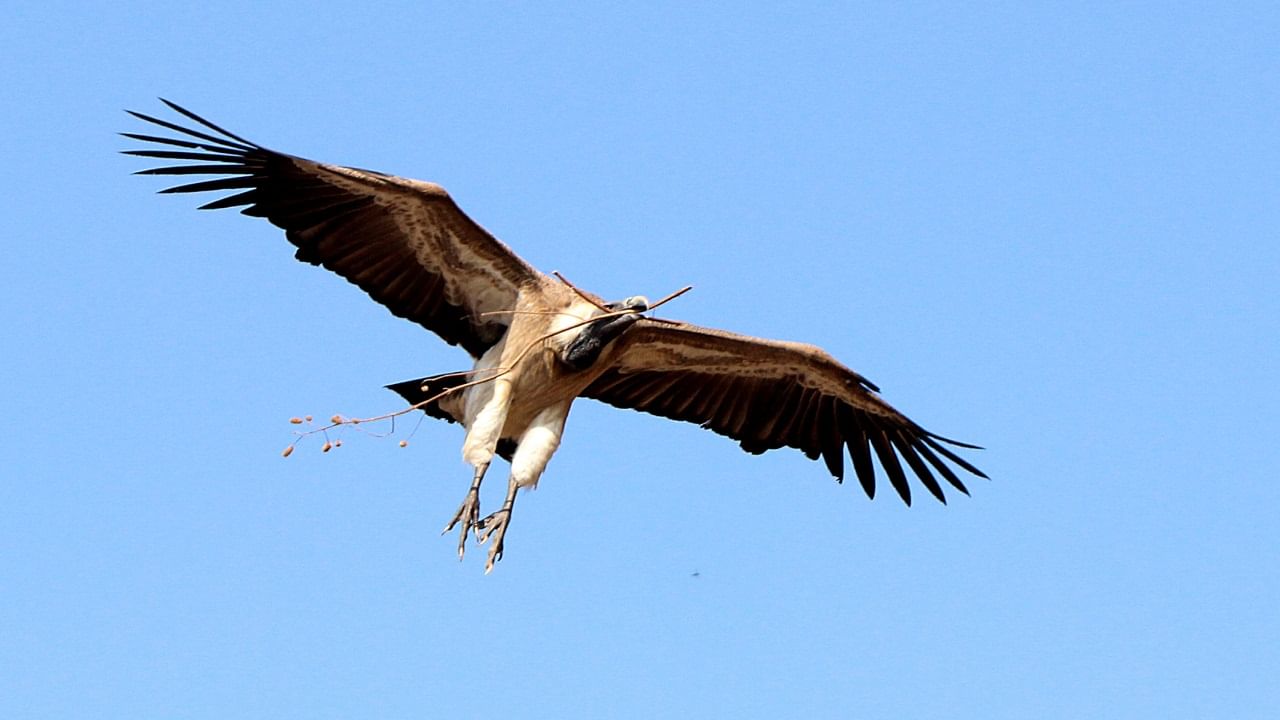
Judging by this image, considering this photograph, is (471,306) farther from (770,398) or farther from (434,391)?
(770,398)

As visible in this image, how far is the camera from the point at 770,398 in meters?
18.0

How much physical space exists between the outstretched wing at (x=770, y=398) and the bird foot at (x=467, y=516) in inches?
76.0

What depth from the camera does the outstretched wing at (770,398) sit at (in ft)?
56.9

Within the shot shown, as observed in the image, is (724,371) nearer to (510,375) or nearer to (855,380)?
(855,380)

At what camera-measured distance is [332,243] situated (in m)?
15.9

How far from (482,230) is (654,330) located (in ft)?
5.89

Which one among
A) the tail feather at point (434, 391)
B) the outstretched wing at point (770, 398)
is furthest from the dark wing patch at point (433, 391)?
the outstretched wing at point (770, 398)

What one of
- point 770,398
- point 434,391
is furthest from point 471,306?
point 770,398

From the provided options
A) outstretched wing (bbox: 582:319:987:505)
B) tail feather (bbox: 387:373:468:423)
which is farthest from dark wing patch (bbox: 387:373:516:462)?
outstretched wing (bbox: 582:319:987:505)

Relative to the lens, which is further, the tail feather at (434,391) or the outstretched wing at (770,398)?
the outstretched wing at (770,398)

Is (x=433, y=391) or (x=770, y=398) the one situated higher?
(x=770, y=398)

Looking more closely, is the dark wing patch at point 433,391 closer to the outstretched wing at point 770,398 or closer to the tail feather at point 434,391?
the tail feather at point 434,391

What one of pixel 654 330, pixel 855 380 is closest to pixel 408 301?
pixel 654 330

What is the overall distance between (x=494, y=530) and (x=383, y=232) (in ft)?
7.62
